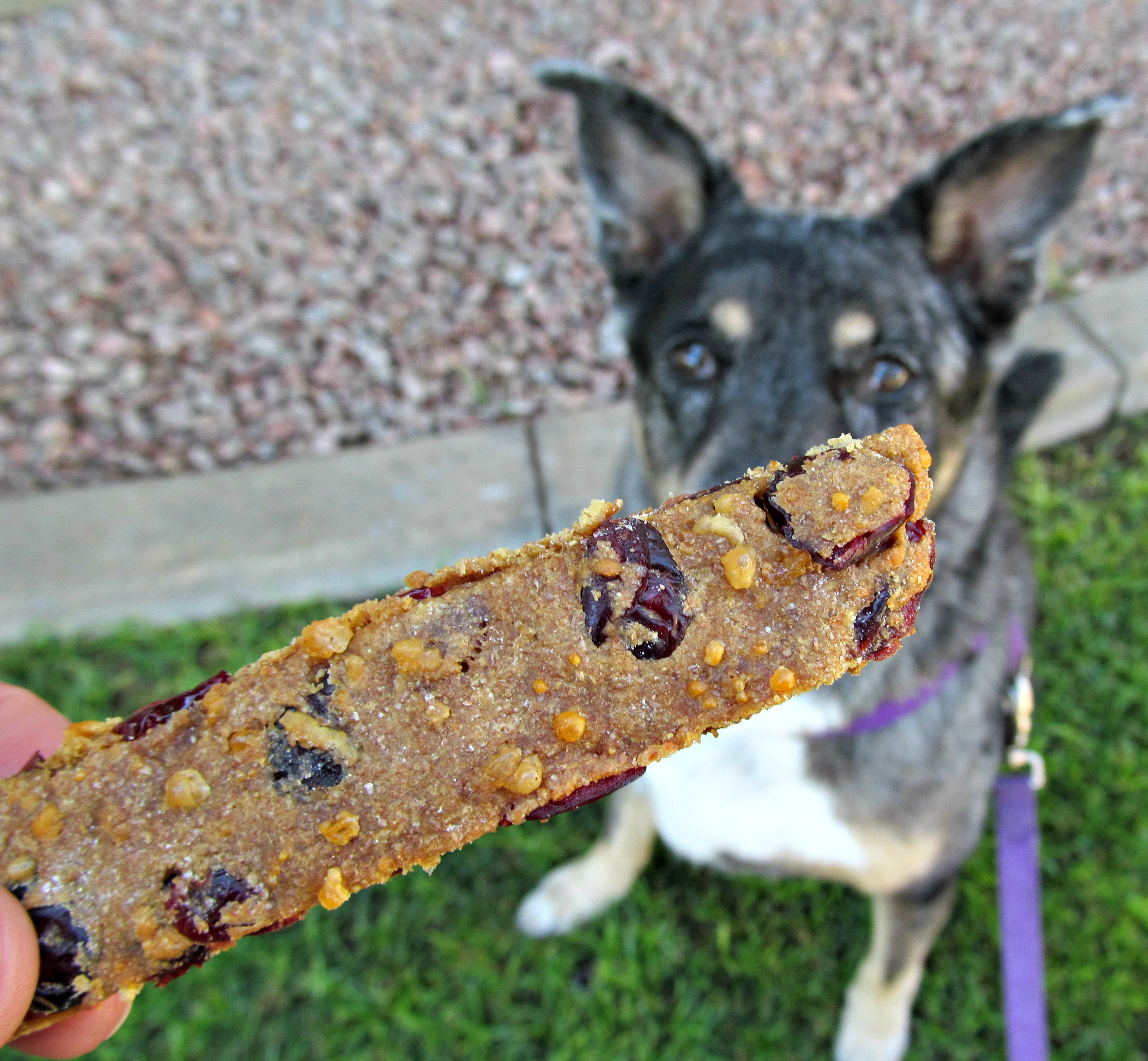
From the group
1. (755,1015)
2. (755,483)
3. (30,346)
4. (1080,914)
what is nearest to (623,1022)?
(755,1015)

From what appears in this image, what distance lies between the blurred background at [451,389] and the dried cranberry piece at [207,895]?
212 cm

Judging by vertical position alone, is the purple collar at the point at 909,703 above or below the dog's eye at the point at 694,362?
below

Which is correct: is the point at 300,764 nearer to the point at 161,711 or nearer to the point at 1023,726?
the point at 161,711

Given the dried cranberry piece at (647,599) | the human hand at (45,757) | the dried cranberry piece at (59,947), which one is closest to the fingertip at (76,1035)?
the human hand at (45,757)

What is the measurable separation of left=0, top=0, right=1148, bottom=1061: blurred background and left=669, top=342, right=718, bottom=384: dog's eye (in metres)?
1.25

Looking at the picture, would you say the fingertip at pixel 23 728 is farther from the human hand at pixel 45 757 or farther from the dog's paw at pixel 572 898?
the dog's paw at pixel 572 898

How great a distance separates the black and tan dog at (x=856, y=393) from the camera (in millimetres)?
2242

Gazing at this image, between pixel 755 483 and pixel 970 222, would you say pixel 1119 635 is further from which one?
pixel 755 483

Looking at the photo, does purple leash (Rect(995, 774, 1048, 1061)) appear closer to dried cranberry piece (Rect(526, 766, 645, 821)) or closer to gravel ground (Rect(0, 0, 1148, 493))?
dried cranberry piece (Rect(526, 766, 645, 821))

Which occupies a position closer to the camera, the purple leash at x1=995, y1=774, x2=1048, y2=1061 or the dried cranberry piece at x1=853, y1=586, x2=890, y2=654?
the dried cranberry piece at x1=853, y1=586, x2=890, y2=654

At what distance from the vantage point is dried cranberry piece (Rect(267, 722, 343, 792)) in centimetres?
119

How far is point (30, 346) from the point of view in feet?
13.6

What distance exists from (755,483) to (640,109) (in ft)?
5.30

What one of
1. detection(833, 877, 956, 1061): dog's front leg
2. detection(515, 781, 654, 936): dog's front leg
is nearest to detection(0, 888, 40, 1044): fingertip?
detection(515, 781, 654, 936): dog's front leg
